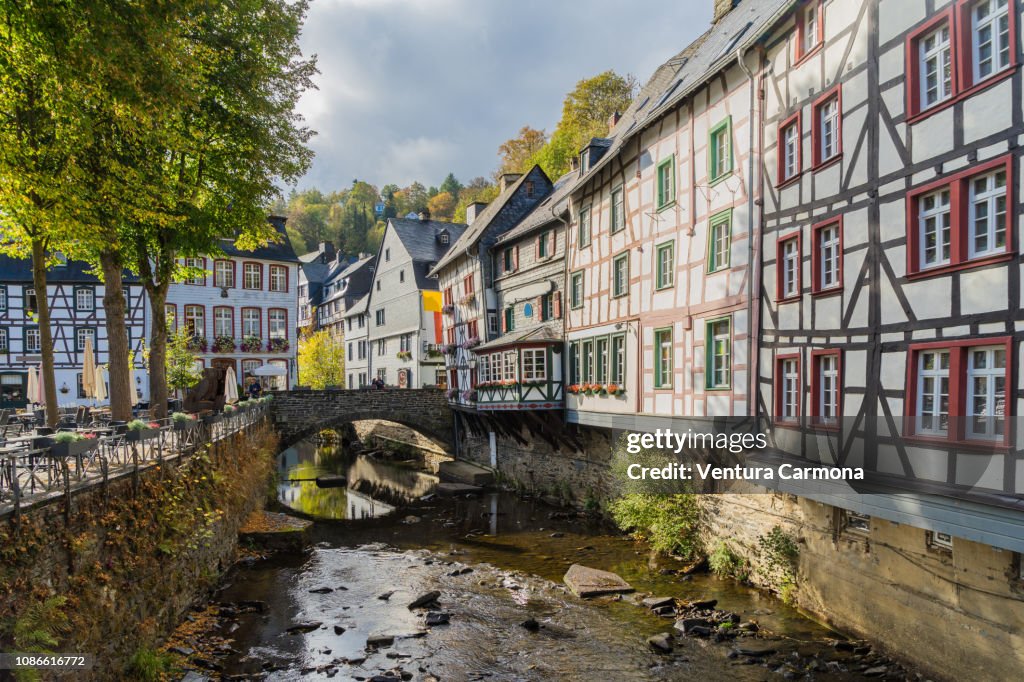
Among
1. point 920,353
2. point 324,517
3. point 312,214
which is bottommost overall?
point 324,517

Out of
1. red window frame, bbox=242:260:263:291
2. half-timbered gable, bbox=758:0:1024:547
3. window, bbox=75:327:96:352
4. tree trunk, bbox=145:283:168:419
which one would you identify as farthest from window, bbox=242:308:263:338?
half-timbered gable, bbox=758:0:1024:547

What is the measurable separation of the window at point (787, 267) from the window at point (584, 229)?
9078 mm

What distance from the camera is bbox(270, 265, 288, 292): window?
37.1 meters

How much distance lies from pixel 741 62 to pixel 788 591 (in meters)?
10.2

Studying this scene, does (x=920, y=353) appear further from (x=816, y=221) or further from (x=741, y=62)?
(x=741, y=62)

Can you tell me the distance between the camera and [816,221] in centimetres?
1145

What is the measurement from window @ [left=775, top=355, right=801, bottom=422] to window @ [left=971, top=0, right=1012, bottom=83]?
16.9 feet

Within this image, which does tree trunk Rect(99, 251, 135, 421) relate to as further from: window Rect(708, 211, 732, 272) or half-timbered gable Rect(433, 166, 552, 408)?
half-timbered gable Rect(433, 166, 552, 408)

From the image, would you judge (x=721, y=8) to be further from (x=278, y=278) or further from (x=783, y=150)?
(x=278, y=278)

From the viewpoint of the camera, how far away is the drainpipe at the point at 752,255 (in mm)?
13118

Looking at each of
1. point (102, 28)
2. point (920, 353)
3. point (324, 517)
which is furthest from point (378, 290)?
point (920, 353)

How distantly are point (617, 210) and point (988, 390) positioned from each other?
1227 cm

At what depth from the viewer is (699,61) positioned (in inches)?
719

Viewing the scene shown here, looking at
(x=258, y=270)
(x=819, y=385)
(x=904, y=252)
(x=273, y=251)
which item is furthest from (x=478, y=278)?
(x=904, y=252)
